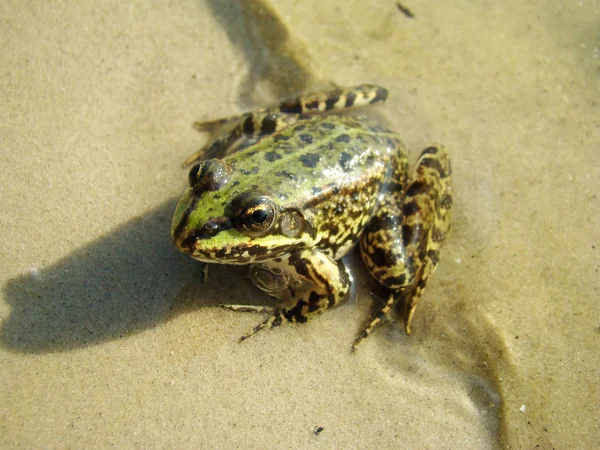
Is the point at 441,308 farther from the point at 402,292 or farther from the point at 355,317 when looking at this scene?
the point at 355,317

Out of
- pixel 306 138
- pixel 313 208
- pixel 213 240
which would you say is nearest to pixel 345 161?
pixel 306 138

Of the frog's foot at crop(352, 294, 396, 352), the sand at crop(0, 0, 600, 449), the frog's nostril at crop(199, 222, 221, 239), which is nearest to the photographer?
the frog's nostril at crop(199, 222, 221, 239)

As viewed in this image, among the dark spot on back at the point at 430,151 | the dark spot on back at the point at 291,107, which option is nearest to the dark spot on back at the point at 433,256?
the dark spot on back at the point at 430,151

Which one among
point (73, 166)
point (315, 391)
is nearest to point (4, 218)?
point (73, 166)

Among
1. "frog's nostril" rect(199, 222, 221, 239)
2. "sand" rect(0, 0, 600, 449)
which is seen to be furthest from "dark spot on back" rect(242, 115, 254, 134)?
"frog's nostril" rect(199, 222, 221, 239)

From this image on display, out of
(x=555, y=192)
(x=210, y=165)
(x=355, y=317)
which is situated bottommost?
(x=355, y=317)

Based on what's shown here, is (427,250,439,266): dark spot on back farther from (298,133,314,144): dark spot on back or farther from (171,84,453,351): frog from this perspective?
(298,133,314,144): dark spot on back

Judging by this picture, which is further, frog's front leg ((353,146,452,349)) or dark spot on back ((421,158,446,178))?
dark spot on back ((421,158,446,178))

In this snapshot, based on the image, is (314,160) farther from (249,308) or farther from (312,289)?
(249,308)
